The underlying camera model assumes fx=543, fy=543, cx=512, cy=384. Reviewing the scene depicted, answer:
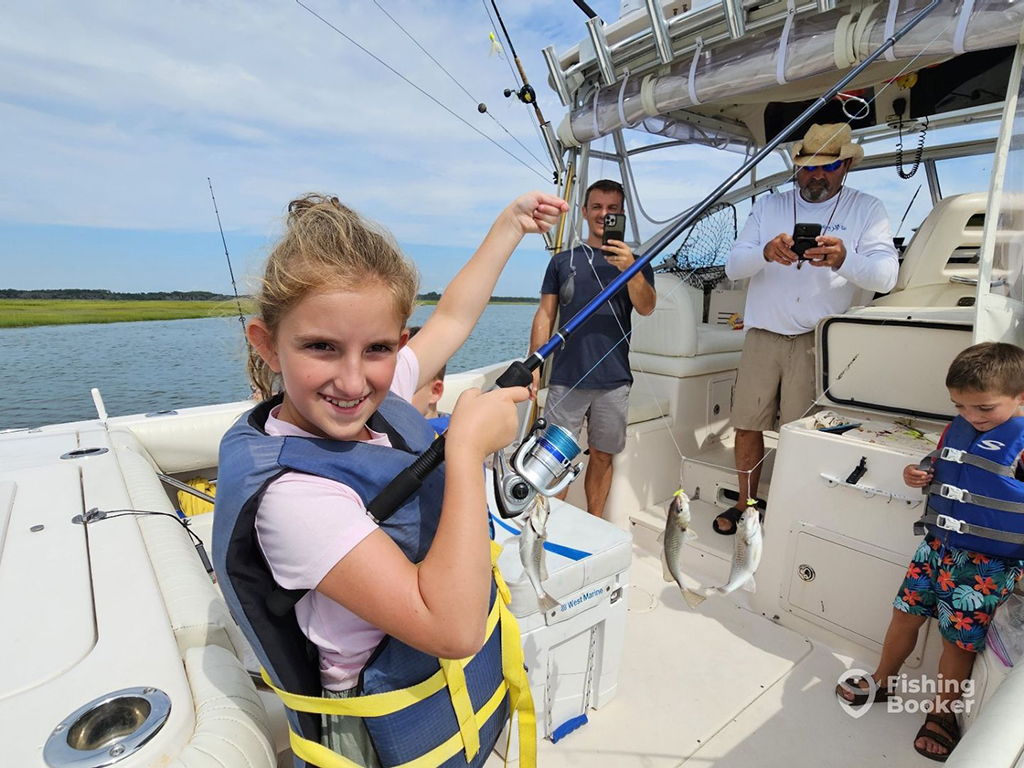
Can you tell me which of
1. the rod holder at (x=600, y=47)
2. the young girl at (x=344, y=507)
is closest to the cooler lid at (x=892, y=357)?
the rod holder at (x=600, y=47)

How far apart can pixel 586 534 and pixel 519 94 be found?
10.9 feet

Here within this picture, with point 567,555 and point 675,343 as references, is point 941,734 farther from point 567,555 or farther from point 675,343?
point 675,343

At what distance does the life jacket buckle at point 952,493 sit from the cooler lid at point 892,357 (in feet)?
2.44

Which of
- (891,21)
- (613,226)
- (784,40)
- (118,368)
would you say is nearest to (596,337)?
(613,226)

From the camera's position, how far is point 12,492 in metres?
1.89

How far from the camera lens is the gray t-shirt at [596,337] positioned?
3.36 m

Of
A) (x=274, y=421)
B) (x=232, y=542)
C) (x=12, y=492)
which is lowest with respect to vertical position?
(x=12, y=492)

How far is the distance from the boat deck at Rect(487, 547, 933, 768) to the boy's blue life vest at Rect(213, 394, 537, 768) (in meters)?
1.03

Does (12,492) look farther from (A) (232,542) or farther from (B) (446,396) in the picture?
(B) (446,396)

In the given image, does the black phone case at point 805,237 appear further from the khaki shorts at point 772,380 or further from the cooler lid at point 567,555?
the cooler lid at point 567,555

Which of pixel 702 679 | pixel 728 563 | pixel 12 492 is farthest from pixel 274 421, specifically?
pixel 728 563

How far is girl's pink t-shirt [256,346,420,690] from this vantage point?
0.86m

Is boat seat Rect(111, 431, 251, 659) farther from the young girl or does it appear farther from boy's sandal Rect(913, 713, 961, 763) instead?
boy's sandal Rect(913, 713, 961, 763)

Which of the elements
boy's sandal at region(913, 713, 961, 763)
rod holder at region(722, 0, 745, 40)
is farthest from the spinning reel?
rod holder at region(722, 0, 745, 40)
